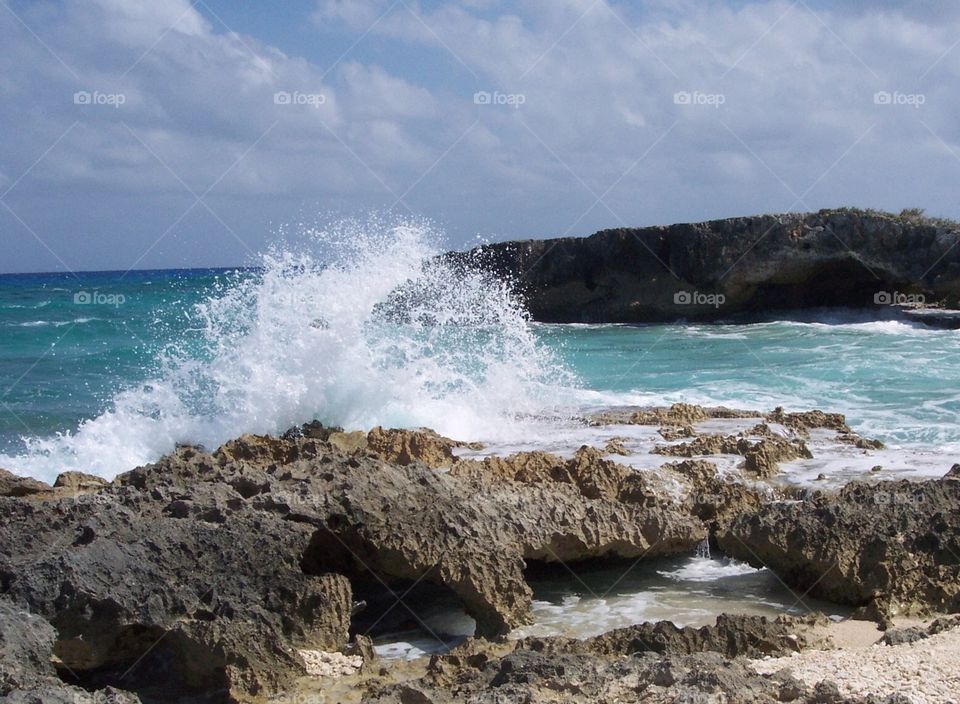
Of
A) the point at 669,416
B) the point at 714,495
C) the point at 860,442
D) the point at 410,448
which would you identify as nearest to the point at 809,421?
the point at 860,442

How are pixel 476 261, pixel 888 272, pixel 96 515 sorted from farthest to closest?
pixel 476 261, pixel 888 272, pixel 96 515

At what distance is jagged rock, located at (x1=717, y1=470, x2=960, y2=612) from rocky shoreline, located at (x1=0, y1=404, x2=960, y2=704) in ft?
0.04

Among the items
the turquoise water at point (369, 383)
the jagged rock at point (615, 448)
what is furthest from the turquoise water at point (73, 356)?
the jagged rock at point (615, 448)

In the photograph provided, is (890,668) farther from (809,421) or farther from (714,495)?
(809,421)

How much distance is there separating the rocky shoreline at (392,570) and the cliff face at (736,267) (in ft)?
67.5

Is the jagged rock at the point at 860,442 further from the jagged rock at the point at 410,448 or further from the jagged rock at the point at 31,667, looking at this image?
the jagged rock at the point at 31,667

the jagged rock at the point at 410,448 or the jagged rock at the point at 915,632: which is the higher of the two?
the jagged rock at the point at 410,448

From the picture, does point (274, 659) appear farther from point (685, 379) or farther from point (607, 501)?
point (685, 379)

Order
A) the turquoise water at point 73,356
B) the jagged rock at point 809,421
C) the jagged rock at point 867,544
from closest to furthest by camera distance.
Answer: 1. the jagged rock at point 867,544
2. the jagged rock at point 809,421
3. the turquoise water at point 73,356

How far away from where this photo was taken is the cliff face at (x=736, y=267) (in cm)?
2473

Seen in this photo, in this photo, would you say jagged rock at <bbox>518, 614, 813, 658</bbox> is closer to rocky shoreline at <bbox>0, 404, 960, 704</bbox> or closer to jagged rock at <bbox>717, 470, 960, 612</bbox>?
rocky shoreline at <bbox>0, 404, 960, 704</bbox>

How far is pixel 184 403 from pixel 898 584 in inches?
267

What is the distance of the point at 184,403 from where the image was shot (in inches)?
369

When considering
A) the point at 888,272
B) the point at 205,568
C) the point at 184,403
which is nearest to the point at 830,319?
the point at 888,272
